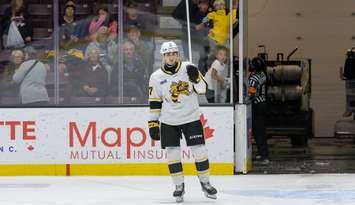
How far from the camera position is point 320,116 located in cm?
1919

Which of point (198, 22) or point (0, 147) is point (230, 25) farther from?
point (0, 147)

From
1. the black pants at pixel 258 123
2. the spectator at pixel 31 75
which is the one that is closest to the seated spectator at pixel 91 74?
the spectator at pixel 31 75

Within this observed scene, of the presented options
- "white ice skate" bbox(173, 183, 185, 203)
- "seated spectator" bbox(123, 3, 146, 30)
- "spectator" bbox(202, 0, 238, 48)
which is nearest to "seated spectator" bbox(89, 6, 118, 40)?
"seated spectator" bbox(123, 3, 146, 30)

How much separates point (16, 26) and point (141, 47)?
5.94ft

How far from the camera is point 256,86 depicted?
1344cm

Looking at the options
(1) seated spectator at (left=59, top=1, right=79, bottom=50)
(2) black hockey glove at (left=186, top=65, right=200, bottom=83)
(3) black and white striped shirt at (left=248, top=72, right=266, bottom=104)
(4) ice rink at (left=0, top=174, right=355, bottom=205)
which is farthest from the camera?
(3) black and white striped shirt at (left=248, top=72, right=266, bottom=104)

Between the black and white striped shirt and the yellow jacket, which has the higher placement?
the yellow jacket

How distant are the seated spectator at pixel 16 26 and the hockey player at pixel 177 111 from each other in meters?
3.23

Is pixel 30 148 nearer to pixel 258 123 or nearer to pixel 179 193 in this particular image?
pixel 179 193

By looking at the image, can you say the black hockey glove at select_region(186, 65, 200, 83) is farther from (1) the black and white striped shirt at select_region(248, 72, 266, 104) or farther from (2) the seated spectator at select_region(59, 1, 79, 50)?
(1) the black and white striped shirt at select_region(248, 72, 266, 104)

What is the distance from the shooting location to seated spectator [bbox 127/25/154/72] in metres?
12.4

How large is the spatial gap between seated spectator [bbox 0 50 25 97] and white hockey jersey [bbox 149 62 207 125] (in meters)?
3.25

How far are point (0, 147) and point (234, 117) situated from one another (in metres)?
3.33

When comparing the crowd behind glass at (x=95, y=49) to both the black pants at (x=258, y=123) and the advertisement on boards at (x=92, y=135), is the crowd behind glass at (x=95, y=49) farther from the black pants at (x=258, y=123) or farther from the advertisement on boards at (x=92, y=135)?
the black pants at (x=258, y=123)
